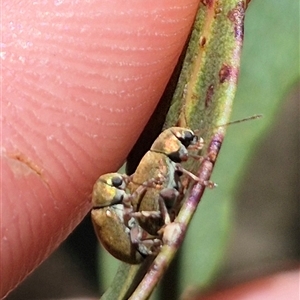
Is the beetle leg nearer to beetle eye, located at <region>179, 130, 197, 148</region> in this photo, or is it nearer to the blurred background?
beetle eye, located at <region>179, 130, 197, 148</region>

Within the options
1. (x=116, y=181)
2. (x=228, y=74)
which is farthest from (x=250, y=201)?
(x=228, y=74)

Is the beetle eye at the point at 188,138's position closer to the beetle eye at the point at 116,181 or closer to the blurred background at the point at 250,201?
the beetle eye at the point at 116,181

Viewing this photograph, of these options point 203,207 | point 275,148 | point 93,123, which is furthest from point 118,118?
point 275,148

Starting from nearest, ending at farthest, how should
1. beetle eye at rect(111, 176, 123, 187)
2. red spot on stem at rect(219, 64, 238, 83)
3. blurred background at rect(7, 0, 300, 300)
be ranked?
red spot on stem at rect(219, 64, 238, 83) < beetle eye at rect(111, 176, 123, 187) < blurred background at rect(7, 0, 300, 300)

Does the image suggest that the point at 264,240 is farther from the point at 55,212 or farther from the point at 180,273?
the point at 55,212

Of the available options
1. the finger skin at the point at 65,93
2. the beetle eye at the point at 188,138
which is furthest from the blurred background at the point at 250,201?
the beetle eye at the point at 188,138

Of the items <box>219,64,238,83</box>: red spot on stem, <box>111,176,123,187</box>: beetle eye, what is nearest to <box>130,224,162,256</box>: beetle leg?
<box>111,176,123,187</box>: beetle eye
